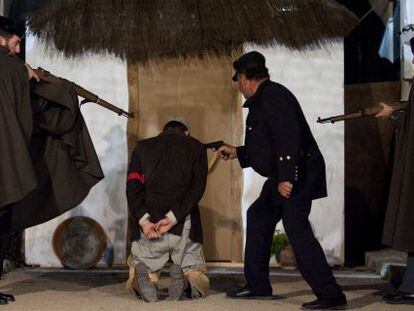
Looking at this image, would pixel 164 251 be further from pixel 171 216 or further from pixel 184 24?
pixel 184 24

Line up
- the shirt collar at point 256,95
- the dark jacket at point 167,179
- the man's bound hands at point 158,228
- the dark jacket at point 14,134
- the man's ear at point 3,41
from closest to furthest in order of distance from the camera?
the dark jacket at point 14,134 < the man's ear at point 3,41 < the shirt collar at point 256,95 < the man's bound hands at point 158,228 < the dark jacket at point 167,179

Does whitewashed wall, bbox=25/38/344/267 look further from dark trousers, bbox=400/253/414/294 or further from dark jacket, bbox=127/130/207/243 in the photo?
dark trousers, bbox=400/253/414/294

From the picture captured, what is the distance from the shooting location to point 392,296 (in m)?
5.66

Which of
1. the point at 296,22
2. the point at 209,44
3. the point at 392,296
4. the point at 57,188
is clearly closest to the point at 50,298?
the point at 57,188

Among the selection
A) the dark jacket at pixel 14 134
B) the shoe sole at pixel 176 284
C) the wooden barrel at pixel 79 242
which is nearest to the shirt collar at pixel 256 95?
the shoe sole at pixel 176 284

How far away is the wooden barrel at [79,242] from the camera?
7.90 metres

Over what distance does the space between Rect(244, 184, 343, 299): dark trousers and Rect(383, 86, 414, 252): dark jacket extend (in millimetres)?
629

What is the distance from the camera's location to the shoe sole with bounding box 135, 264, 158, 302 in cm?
581

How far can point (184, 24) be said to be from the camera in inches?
307

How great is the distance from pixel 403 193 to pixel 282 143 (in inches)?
39.3

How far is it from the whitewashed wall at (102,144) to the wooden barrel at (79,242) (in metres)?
0.10

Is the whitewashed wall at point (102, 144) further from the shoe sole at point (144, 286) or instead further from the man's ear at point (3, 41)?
the man's ear at point (3, 41)

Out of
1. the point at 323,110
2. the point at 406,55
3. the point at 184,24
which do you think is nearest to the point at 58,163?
the point at 184,24

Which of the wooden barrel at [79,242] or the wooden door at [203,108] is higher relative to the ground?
the wooden door at [203,108]
